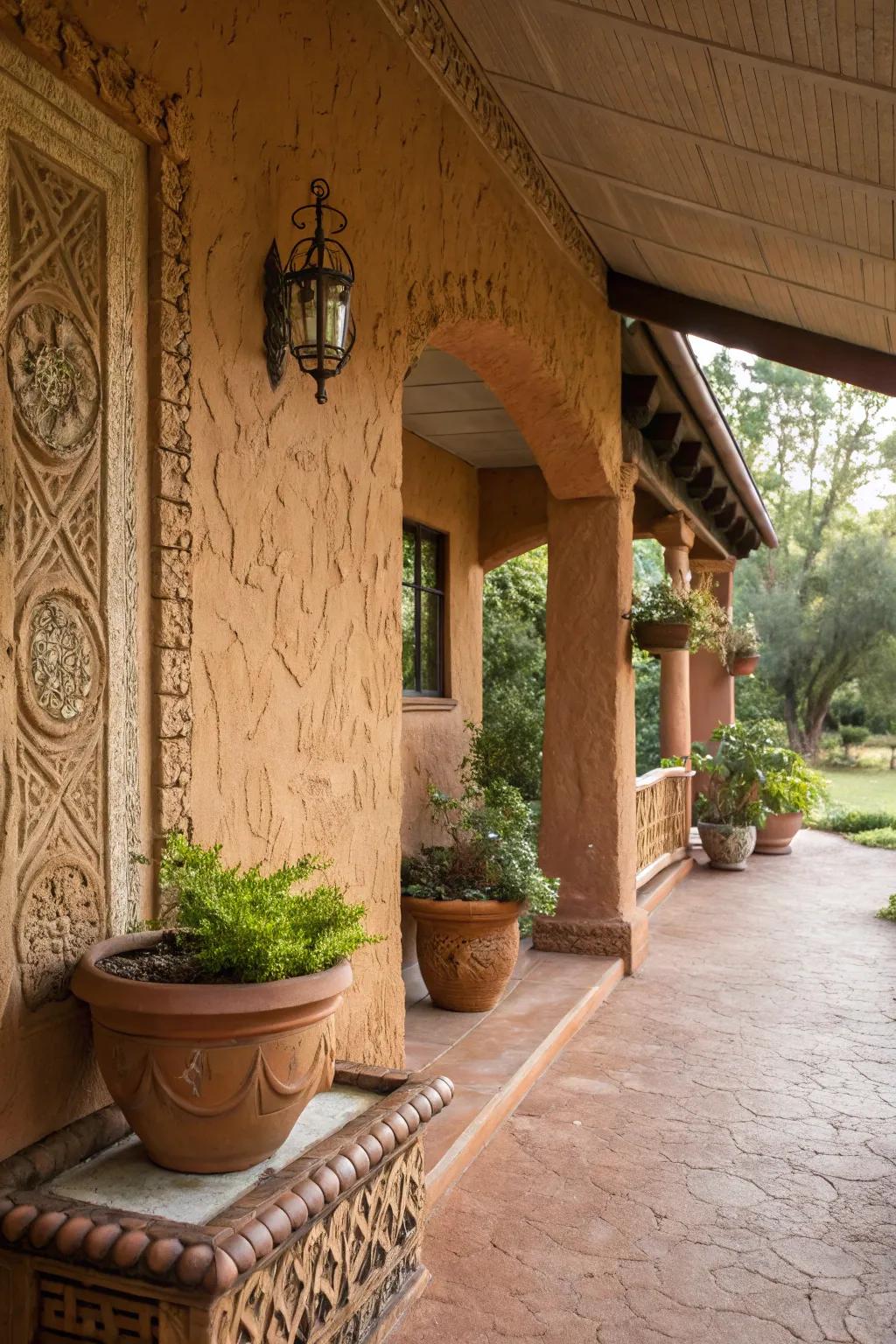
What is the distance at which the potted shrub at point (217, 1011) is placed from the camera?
81.5 inches

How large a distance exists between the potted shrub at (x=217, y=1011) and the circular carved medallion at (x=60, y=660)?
42cm

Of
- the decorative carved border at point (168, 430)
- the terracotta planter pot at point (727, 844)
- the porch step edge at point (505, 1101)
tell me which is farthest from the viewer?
the terracotta planter pot at point (727, 844)

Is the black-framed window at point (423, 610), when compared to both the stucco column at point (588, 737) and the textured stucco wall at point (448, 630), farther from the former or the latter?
the stucco column at point (588, 737)

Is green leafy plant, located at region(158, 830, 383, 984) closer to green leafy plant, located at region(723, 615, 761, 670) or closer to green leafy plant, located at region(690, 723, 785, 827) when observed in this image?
green leafy plant, located at region(690, 723, 785, 827)

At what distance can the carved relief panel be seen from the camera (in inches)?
81.0

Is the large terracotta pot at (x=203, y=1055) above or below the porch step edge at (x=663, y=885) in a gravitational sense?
above

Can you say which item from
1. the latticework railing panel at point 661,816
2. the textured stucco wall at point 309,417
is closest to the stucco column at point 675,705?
the latticework railing panel at point 661,816

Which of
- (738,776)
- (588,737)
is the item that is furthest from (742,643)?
(588,737)

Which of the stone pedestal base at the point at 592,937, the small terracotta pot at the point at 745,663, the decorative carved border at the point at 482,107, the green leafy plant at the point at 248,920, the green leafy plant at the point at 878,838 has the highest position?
the decorative carved border at the point at 482,107

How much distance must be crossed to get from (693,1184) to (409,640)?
4.11m

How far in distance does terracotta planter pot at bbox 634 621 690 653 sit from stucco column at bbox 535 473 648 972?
101mm

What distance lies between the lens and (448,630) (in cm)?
755

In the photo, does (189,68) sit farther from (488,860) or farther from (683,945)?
(683,945)

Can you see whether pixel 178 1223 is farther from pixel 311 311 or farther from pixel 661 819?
pixel 661 819
